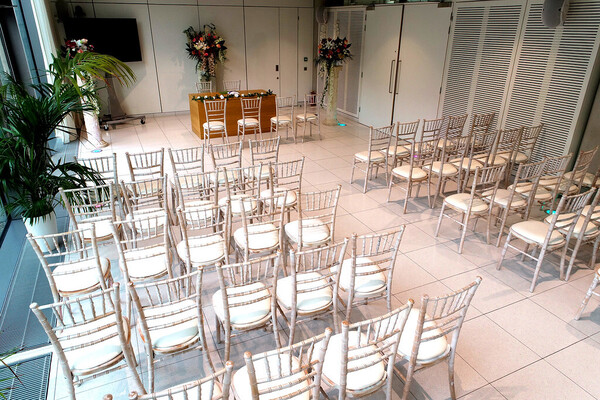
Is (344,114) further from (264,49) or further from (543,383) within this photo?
(543,383)

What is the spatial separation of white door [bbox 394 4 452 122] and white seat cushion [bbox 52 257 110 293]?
6.30 metres

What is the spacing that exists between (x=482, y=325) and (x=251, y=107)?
19.3ft

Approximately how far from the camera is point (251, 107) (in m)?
7.65

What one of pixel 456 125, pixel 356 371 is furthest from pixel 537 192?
pixel 356 371

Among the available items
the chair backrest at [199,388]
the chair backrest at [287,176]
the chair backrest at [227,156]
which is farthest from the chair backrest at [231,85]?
the chair backrest at [199,388]

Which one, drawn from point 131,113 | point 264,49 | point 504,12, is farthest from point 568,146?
point 131,113

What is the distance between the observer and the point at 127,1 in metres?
8.64

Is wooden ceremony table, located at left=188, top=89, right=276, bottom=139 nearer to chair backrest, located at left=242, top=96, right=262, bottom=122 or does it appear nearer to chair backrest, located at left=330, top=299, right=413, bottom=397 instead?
chair backrest, located at left=242, top=96, right=262, bottom=122

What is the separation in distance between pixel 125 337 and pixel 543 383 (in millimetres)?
2794

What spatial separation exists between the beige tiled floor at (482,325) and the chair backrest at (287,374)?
771 mm

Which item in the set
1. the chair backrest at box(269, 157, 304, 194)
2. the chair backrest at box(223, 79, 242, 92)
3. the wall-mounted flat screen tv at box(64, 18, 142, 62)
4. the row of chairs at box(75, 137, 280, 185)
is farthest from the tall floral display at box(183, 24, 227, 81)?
the chair backrest at box(269, 157, 304, 194)

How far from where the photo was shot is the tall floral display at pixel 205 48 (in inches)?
359

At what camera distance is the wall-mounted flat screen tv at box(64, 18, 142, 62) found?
27.0ft

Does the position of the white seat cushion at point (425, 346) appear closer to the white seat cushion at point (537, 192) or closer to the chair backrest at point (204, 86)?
the white seat cushion at point (537, 192)
